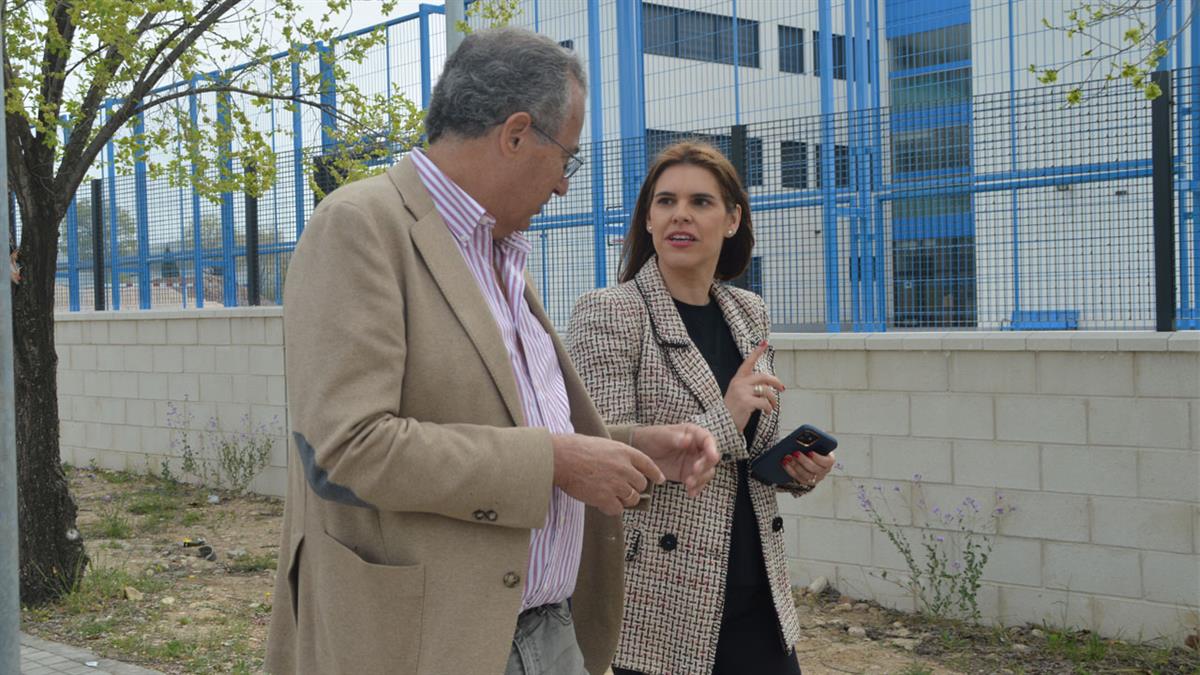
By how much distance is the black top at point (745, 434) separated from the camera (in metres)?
3.16

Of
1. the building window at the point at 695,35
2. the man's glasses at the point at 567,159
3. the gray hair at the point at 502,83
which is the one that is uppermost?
the building window at the point at 695,35

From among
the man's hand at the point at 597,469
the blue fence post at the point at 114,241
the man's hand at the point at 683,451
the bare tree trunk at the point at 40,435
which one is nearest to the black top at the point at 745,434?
the man's hand at the point at 683,451

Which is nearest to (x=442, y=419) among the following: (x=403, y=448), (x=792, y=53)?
(x=403, y=448)

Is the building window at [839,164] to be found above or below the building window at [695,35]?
below

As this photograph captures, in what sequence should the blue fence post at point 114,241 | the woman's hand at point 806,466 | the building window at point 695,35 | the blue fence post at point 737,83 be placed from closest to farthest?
the woman's hand at point 806,466, the blue fence post at point 737,83, the building window at point 695,35, the blue fence post at point 114,241

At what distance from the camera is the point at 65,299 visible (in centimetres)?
1369

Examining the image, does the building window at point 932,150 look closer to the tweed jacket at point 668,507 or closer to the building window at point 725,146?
the building window at point 725,146

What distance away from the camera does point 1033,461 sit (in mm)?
6238

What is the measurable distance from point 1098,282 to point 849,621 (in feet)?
7.18

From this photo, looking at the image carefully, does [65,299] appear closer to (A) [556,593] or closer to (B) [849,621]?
(B) [849,621]

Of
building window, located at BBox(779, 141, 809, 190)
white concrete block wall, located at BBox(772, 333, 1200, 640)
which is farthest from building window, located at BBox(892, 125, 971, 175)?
white concrete block wall, located at BBox(772, 333, 1200, 640)

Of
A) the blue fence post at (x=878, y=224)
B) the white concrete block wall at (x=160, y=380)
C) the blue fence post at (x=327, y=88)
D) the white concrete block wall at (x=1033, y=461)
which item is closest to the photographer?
the white concrete block wall at (x=1033, y=461)

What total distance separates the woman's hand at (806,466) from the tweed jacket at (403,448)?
1200 mm

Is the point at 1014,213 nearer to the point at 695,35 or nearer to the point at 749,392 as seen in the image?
the point at 695,35
